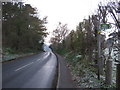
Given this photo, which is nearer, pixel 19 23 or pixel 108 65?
pixel 108 65

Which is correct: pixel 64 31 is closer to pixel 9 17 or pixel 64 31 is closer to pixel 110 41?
pixel 9 17

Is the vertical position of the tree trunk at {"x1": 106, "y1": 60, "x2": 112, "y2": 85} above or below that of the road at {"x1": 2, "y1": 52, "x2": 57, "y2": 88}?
above

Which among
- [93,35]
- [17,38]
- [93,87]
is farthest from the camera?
[17,38]

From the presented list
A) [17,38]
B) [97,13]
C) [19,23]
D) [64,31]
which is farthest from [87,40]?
[64,31]

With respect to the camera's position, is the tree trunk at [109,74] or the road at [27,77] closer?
the tree trunk at [109,74]

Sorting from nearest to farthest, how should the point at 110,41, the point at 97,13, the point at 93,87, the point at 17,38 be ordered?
the point at 93,87 → the point at 110,41 → the point at 97,13 → the point at 17,38

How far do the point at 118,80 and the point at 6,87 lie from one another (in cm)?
568

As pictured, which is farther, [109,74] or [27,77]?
[27,77]

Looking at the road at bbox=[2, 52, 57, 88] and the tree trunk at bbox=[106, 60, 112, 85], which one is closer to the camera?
the tree trunk at bbox=[106, 60, 112, 85]

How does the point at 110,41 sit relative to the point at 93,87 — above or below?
above

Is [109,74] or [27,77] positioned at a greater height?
[109,74]

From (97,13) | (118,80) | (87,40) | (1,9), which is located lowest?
(118,80)

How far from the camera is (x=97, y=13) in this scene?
749 inches

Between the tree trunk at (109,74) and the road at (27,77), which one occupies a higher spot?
the tree trunk at (109,74)
